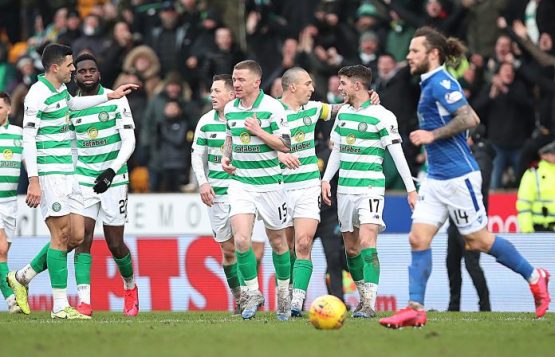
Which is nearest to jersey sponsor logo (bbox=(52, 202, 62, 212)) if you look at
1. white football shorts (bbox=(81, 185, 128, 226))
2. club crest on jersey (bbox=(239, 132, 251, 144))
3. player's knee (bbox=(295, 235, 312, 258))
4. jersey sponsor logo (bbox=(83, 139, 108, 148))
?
white football shorts (bbox=(81, 185, 128, 226))

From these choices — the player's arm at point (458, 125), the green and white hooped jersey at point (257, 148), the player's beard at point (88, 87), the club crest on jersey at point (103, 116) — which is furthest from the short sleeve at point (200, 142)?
the player's arm at point (458, 125)

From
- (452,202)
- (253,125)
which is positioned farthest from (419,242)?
(253,125)

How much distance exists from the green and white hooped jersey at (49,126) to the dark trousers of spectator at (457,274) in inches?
216

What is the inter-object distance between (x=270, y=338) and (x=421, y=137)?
2349mm

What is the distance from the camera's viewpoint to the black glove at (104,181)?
14516 mm

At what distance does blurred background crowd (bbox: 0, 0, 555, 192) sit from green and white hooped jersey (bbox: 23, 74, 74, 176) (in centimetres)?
437

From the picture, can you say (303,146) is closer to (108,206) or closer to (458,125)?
(108,206)

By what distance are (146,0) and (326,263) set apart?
9.11m

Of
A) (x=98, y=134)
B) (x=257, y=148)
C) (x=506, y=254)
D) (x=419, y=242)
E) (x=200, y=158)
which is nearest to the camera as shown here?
(x=419, y=242)

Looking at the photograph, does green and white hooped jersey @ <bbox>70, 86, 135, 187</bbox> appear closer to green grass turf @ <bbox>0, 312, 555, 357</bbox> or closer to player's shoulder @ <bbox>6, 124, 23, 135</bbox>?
player's shoulder @ <bbox>6, 124, 23, 135</bbox>

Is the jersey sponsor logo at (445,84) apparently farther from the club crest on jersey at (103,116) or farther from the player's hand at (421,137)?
the club crest on jersey at (103,116)

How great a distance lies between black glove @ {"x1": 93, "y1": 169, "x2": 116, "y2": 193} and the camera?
1452 cm

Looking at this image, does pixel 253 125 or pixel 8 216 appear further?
pixel 8 216

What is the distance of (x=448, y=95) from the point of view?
1266 centimetres
